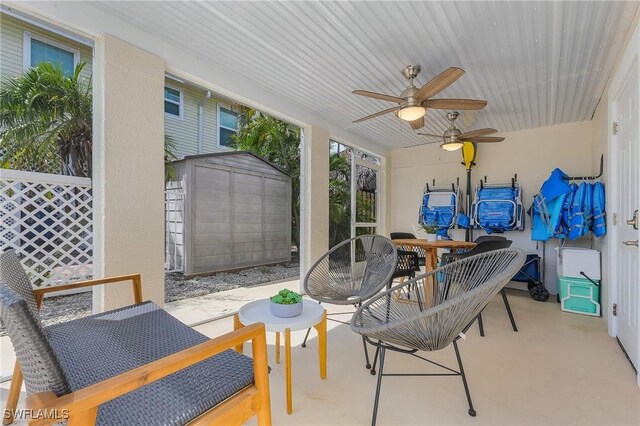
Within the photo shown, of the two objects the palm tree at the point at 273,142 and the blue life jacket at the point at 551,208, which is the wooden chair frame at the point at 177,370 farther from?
the palm tree at the point at 273,142

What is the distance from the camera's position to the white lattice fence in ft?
6.68

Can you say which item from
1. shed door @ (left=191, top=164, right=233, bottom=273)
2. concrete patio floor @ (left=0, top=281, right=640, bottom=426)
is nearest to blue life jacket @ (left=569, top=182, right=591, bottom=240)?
concrete patio floor @ (left=0, top=281, right=640, bottom=426)

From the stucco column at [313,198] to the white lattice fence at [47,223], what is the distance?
246 cm

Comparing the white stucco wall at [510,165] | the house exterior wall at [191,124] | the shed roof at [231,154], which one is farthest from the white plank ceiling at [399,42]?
the house exterior wall at [191,124]

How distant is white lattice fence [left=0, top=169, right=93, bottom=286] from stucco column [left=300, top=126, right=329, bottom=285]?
2458 mm

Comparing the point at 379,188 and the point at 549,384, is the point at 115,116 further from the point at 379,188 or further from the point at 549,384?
the point at 379,188

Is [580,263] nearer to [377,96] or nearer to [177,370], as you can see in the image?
[377,96]

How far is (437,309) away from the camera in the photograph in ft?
4.45

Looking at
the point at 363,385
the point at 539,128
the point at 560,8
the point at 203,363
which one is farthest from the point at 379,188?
the point at 203,363

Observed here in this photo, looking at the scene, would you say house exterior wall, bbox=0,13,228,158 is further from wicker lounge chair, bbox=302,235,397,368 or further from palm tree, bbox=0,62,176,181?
wicker lounge chair, bbox=302,235,397,368

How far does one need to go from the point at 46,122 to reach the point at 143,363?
3.05m

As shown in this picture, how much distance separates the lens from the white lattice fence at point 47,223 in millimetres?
2037

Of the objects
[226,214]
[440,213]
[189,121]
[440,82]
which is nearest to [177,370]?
[440,82]

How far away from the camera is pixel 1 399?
171 cm
